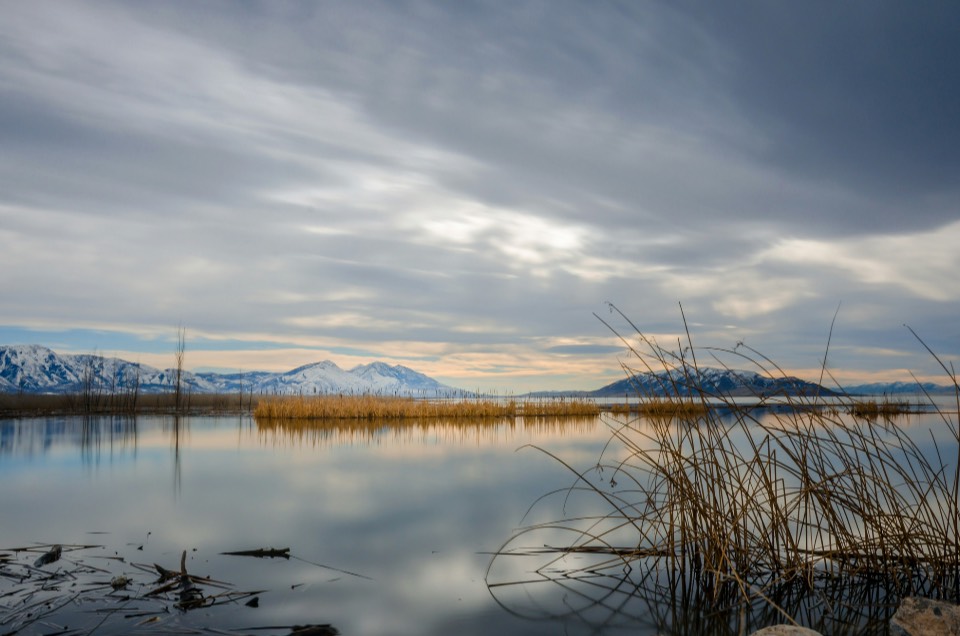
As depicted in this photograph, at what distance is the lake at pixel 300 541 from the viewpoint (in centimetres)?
422

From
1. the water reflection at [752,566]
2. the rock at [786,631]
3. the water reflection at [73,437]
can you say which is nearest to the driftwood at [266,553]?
the water reflection at [752,566]

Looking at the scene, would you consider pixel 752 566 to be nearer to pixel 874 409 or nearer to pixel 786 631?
pixel 786 631

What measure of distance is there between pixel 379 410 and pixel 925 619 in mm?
25317

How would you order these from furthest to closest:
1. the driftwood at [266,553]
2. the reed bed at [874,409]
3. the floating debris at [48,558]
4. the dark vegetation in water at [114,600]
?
the driftwood at [266,553] < the floating debris at [48,558] < the reed bed at [874,409] < the dark vegetation in water at [114,600]

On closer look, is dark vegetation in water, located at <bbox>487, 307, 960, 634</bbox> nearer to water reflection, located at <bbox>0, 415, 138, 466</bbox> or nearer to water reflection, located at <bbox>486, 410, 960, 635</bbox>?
water reflection, located at <bbox>486, 410, 960, 635</bbox>

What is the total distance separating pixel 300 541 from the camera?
688 cm

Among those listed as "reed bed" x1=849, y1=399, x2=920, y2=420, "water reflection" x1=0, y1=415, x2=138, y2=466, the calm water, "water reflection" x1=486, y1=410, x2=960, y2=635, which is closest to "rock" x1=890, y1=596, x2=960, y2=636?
"water reflection" x1=486, y1=410, x2=960, y2=635

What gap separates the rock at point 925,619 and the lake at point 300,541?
35.1 inches

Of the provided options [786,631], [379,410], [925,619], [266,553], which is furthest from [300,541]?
[379,410]

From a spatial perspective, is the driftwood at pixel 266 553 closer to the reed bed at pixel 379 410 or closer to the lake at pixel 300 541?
the lake at pixel 300 541

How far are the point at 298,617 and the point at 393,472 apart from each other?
337 inches

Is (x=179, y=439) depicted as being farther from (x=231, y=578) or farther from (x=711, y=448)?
(x=711, y=448)

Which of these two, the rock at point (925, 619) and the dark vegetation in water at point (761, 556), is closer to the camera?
the rock at point (925, 619)

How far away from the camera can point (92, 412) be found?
3212cm
